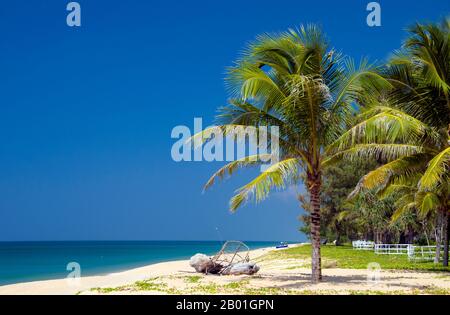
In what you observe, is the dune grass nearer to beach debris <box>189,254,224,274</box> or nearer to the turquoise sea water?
beach debris <box>189,254,224,274</box>

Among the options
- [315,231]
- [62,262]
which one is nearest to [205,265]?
[315,231]

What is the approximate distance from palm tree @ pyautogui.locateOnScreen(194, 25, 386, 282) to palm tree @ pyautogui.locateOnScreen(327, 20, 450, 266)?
2.56 feet

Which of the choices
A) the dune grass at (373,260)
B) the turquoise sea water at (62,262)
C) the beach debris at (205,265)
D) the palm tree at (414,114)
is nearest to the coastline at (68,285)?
the beach debris at (205,265)

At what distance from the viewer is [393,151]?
59.1ft

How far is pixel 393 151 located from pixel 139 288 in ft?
32.0

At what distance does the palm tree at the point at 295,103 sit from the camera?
52.9 ft

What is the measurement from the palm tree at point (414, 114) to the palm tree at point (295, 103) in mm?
779

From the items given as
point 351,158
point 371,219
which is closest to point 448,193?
point 351,158

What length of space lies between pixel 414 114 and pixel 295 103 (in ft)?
20.9

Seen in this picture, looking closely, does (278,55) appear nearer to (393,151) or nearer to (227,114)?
(227,114)

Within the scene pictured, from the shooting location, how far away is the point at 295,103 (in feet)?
54.0

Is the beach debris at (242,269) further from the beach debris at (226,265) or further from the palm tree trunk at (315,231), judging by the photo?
the palm tree trunk at (315,231)

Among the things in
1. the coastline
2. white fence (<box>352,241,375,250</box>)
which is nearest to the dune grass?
Result: the coastline

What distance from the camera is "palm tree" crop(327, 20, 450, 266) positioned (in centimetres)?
1695
